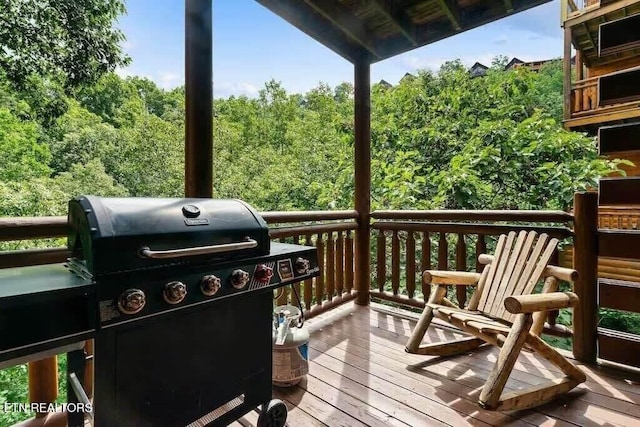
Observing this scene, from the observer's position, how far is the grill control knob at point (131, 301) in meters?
1.01

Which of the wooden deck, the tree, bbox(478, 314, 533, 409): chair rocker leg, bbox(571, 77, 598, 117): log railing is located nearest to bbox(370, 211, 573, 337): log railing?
the wooden deck

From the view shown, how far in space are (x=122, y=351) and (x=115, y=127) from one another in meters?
7.84

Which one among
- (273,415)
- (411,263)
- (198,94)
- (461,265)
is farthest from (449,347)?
(198,94)

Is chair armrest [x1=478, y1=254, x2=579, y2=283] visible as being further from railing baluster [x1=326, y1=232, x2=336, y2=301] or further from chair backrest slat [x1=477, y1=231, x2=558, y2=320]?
railing baluster [x1=326, y1=232, x2=336, y2=301]

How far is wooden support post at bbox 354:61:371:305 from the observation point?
344 centimetres

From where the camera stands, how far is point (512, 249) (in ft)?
7.89

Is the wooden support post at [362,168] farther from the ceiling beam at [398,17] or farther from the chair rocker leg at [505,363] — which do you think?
the chair rocker leg at [505,363]

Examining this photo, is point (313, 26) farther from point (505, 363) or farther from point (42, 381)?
point (42, 381)

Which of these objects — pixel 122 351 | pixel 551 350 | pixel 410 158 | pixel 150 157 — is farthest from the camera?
pixel 150 157

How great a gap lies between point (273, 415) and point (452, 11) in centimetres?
319

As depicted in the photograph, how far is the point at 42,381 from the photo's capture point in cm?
155

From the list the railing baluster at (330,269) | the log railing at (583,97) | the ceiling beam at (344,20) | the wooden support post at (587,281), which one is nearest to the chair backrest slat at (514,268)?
the wooden support post at (587,281)

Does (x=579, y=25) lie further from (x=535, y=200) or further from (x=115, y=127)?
(x=115, y=127)

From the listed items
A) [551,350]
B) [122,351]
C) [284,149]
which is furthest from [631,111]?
[284,149]
